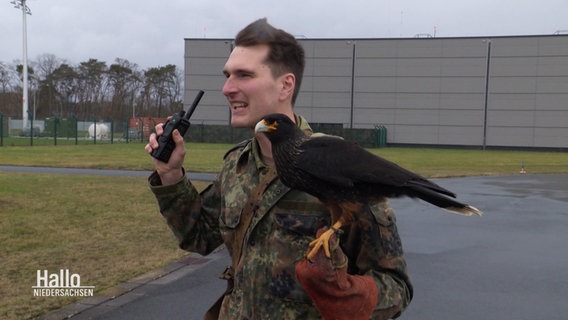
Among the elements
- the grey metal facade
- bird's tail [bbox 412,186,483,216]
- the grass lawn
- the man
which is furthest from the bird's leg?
the grey metal facade


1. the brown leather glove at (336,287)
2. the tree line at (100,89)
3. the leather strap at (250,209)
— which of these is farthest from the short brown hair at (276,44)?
the tree line at (100,89)

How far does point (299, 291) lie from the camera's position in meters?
2.22

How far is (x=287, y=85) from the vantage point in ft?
8.02

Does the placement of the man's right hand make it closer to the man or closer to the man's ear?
the man

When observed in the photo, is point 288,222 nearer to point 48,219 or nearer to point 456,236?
point 456,236

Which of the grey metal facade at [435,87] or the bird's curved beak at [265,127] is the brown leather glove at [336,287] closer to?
the bird's curved beak at [265,127]

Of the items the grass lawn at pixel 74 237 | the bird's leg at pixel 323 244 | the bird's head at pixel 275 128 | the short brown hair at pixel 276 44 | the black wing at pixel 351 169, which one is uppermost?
the short brown hair at pixel 276 44

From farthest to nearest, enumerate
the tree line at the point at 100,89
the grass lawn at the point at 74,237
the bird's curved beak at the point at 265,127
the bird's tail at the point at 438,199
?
the tree line at the point at 100,89 → the grass lawn at the point at 74,237 → the bird's curved beak at the point at 265,127 → the bird's tail at the point at 438,199

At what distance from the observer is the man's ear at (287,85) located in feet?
7.97

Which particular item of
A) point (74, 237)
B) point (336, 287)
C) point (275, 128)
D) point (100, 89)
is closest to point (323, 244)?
point (336, 287)

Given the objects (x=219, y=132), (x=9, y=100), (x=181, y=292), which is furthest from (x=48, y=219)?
(x=9, y=100)

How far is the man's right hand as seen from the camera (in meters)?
2.56

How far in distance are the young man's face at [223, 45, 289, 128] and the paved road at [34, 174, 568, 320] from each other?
12.6ft

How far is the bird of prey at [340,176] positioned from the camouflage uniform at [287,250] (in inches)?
3.2
